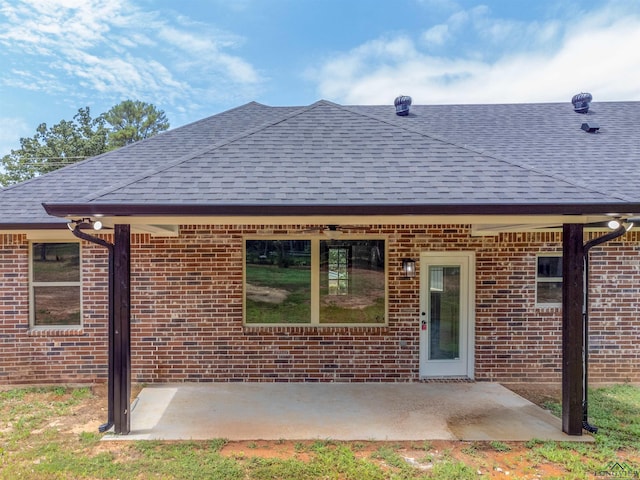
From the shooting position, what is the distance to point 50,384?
19.4 feet

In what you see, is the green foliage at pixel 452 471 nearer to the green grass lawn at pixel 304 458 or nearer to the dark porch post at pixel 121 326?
the green grass lawn at pixel 304 458

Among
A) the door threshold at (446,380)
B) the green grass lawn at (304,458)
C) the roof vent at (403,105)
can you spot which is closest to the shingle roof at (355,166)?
the roof vent at (403,105)

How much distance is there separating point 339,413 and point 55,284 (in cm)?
508

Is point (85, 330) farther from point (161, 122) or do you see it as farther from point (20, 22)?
point (161, 122)

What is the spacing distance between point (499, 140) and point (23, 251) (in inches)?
354

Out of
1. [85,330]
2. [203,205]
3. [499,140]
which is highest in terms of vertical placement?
[499,140]

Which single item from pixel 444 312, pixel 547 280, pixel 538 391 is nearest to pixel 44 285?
pixel 444 312

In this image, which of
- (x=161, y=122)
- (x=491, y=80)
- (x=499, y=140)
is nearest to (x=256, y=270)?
(x=499, y=140)

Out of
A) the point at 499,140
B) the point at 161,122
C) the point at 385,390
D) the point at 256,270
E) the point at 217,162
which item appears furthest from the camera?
the point at 161,122

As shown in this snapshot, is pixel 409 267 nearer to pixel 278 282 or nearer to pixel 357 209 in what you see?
pixel 278 282

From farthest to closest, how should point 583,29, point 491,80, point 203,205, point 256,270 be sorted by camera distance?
point 491,80
point 583,29
point 256,270
point 203,205

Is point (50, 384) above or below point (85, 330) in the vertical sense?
below

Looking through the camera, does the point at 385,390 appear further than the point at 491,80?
No

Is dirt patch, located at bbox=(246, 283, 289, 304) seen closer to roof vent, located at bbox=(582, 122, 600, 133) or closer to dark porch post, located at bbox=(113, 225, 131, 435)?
dark porch post, located at bbox=(113, 225, 131, 435)
